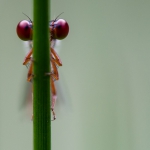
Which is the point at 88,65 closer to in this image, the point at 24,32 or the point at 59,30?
the point at 59,30

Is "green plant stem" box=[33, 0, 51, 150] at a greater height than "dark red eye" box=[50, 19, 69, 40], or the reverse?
"dark red eye" box=[50, 19, 69, 40]

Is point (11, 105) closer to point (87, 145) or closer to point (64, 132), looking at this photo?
point (64, 132)

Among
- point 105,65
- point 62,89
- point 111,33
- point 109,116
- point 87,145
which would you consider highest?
point 111,33

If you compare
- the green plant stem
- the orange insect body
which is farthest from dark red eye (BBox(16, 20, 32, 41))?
the green plant stem

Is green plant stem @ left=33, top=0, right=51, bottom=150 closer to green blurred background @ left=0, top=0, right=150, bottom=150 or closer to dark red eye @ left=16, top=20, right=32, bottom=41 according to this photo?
dark red eye @ left=16, top=20, right=32, bottom=41

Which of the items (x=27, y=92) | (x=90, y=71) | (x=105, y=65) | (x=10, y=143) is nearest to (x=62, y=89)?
(x=27, y=92)

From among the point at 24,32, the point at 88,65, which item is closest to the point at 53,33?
the point at 24,32
